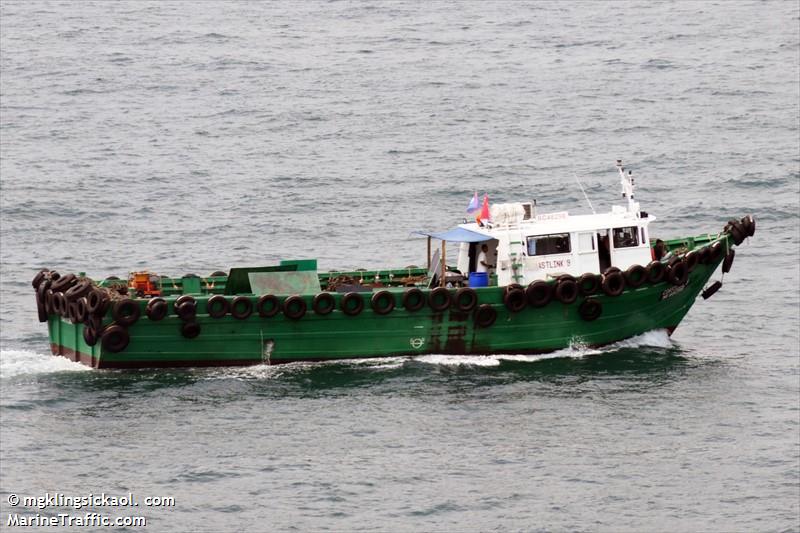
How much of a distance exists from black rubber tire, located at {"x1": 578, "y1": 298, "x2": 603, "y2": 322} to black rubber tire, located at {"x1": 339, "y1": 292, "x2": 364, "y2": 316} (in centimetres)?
504

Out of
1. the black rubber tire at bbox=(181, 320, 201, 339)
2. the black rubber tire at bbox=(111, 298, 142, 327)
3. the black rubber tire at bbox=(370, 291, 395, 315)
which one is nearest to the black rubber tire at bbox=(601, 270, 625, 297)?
the black rubber tire at bbox=(370, 291, 395, 315)

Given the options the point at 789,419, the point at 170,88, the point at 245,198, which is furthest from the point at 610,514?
the point at 170,88

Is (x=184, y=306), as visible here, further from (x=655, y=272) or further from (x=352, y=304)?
(x=655, y=272)

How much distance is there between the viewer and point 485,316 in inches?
1480

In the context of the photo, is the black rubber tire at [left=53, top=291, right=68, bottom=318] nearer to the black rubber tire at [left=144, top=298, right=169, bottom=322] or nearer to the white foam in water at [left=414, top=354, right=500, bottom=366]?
the black rubber tire at [left=144, top=298, right=169, bottom=322]

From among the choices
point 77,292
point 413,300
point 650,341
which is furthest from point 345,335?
point 650,341

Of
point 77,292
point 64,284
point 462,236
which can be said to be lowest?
point 77,292

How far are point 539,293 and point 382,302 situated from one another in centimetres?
352

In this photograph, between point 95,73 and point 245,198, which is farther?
point 95,73

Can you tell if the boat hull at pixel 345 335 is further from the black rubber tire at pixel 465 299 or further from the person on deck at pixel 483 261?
the person on deck at pixel 483 261

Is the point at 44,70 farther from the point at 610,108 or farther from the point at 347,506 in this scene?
the point at 347,506

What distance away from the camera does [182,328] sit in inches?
1454

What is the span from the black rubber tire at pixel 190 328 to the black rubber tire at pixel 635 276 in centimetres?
973

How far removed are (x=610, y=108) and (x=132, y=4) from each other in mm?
32136
